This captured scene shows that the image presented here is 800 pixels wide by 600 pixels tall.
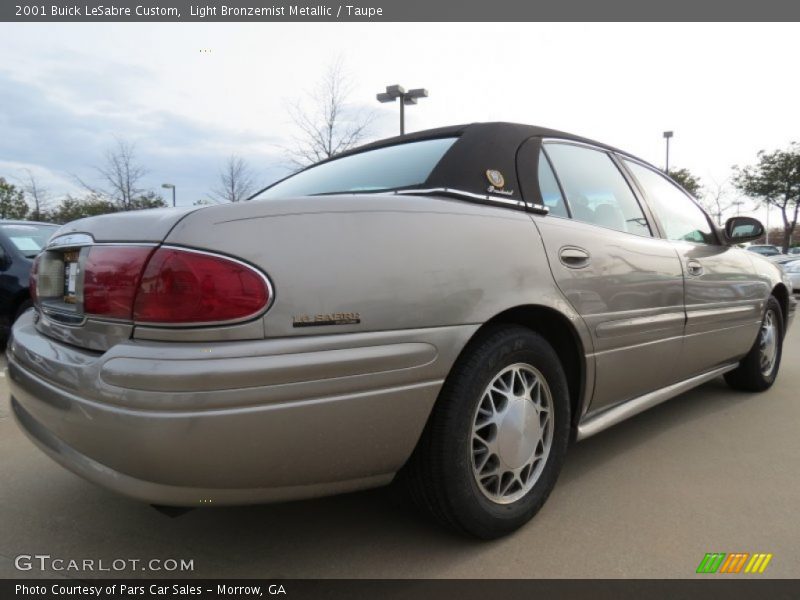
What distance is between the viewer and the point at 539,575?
174 centimetres

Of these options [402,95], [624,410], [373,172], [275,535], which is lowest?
[275,535]

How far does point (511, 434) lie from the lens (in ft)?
6.29

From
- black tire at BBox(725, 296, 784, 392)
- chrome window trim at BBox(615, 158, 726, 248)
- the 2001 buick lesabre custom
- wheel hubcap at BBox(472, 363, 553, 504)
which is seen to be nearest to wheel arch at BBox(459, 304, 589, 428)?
the 2001 buick lesabre custom

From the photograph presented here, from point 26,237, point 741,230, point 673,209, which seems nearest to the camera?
point 673,209

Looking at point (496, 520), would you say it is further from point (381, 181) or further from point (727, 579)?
point (381, 181)

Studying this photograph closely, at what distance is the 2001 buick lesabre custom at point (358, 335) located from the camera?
1393 millimetres

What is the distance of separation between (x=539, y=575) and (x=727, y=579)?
0.59 m

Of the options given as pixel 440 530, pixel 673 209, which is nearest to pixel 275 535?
pixel 440 530

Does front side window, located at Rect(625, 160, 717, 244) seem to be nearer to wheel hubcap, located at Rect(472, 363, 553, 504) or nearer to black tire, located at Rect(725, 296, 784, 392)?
black tire, located at Rect(725, 296, 784, 392)

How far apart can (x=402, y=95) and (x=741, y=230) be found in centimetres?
1055

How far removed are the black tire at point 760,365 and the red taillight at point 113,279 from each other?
12.9ft

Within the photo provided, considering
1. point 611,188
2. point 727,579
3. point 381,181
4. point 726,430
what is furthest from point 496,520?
point 726,430

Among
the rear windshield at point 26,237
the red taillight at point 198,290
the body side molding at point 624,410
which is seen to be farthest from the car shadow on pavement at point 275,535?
the rear windshield at point 26,237

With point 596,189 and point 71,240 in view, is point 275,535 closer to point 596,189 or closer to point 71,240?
point 71,240
